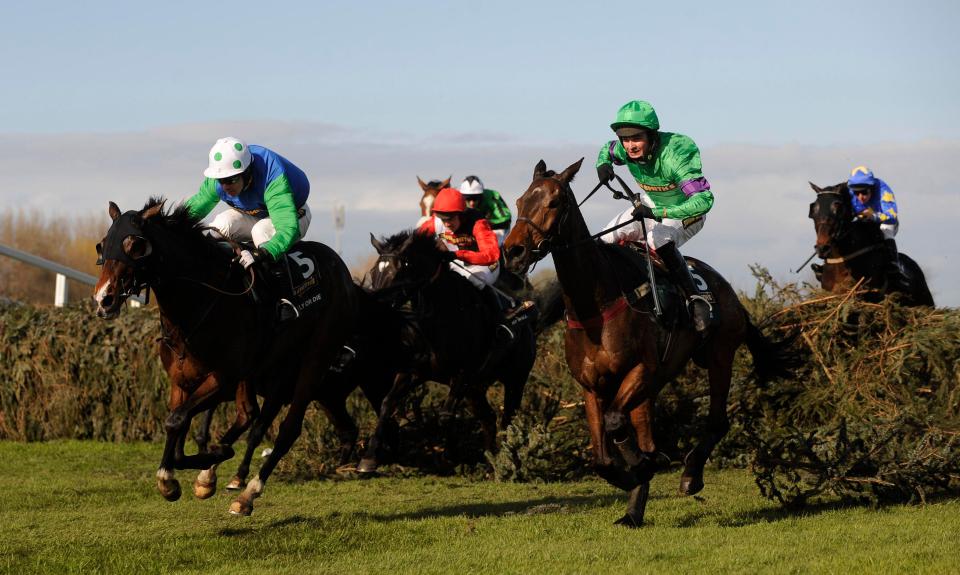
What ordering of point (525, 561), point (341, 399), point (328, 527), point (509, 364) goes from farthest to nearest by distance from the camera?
1. point (509, 364)
2. point (341, 399)
3. point (328, 527)
4. point (525, 561)

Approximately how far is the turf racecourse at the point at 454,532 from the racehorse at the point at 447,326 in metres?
1.00

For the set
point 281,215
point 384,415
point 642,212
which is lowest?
point 384,415

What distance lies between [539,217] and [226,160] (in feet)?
7.87

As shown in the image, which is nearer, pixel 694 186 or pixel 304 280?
pixel 694 186

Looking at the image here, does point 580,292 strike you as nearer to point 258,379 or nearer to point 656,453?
point 656,453

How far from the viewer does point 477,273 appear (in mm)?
12500

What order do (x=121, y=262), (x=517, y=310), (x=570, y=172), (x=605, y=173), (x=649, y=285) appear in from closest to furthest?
1. (x=121, y=262)
2. (x=570, y=172)
3. (x=605, y=173)
4. (x=649, y=285)
5. (x=517, y=310)

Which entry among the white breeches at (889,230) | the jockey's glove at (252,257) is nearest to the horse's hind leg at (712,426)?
the jockey's glove at (252,257)

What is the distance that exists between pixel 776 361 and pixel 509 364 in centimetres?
283

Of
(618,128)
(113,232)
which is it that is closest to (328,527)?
(113,232)

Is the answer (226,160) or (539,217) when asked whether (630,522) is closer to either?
(539,217)

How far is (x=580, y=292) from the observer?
26.5ft

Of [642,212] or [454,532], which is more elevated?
[642,212]

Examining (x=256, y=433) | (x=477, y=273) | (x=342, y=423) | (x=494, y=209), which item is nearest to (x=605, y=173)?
(x=256, y=433)
